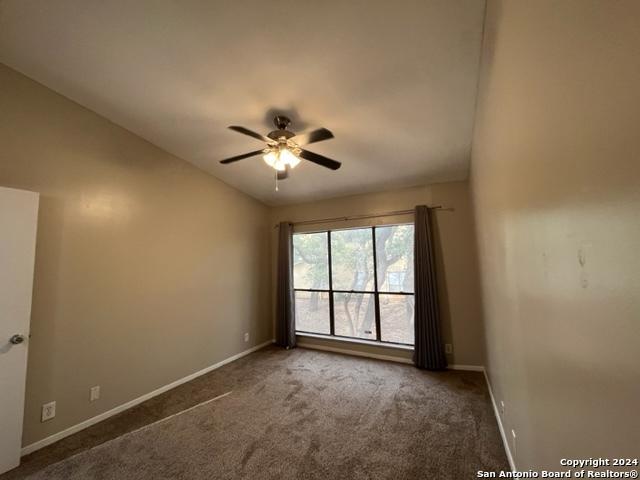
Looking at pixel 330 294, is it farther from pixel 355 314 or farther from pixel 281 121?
pixel 281 121

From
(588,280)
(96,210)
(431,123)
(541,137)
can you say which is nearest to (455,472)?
(588,280)

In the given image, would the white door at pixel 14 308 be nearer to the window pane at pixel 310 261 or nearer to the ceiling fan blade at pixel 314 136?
the ceiling fan blade at pixel 314 136

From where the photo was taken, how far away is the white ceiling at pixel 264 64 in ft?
5.21

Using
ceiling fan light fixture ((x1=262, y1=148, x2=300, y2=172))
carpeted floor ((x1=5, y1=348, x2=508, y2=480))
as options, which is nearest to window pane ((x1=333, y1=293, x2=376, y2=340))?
carpeted floor ((x1=5, y1=348, x2=508, y2=480))

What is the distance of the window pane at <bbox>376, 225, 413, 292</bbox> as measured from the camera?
379cm

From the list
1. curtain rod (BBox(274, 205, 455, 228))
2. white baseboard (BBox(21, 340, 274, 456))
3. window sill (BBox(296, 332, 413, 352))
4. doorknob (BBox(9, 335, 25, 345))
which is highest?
curtain rod (BBox(274, 205, 455, 228))

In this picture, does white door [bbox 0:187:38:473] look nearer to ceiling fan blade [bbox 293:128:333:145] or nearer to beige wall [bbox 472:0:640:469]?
ceiling fan blade [bbox 293:128:333:145]

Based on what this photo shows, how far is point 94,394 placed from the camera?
243 cm

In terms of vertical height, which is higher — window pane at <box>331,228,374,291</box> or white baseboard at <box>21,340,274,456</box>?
window pane at <box>331,228,374,291</box>

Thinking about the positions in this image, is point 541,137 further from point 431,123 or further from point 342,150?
point 342,150

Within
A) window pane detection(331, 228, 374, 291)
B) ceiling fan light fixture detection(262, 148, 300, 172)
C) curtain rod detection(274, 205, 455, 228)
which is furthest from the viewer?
window pane detection(331, 228, 374, 291)

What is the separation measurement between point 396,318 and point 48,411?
12.4ft

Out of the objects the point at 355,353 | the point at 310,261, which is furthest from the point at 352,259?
the point at 355,353

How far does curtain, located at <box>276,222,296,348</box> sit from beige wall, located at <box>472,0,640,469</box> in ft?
11.2
